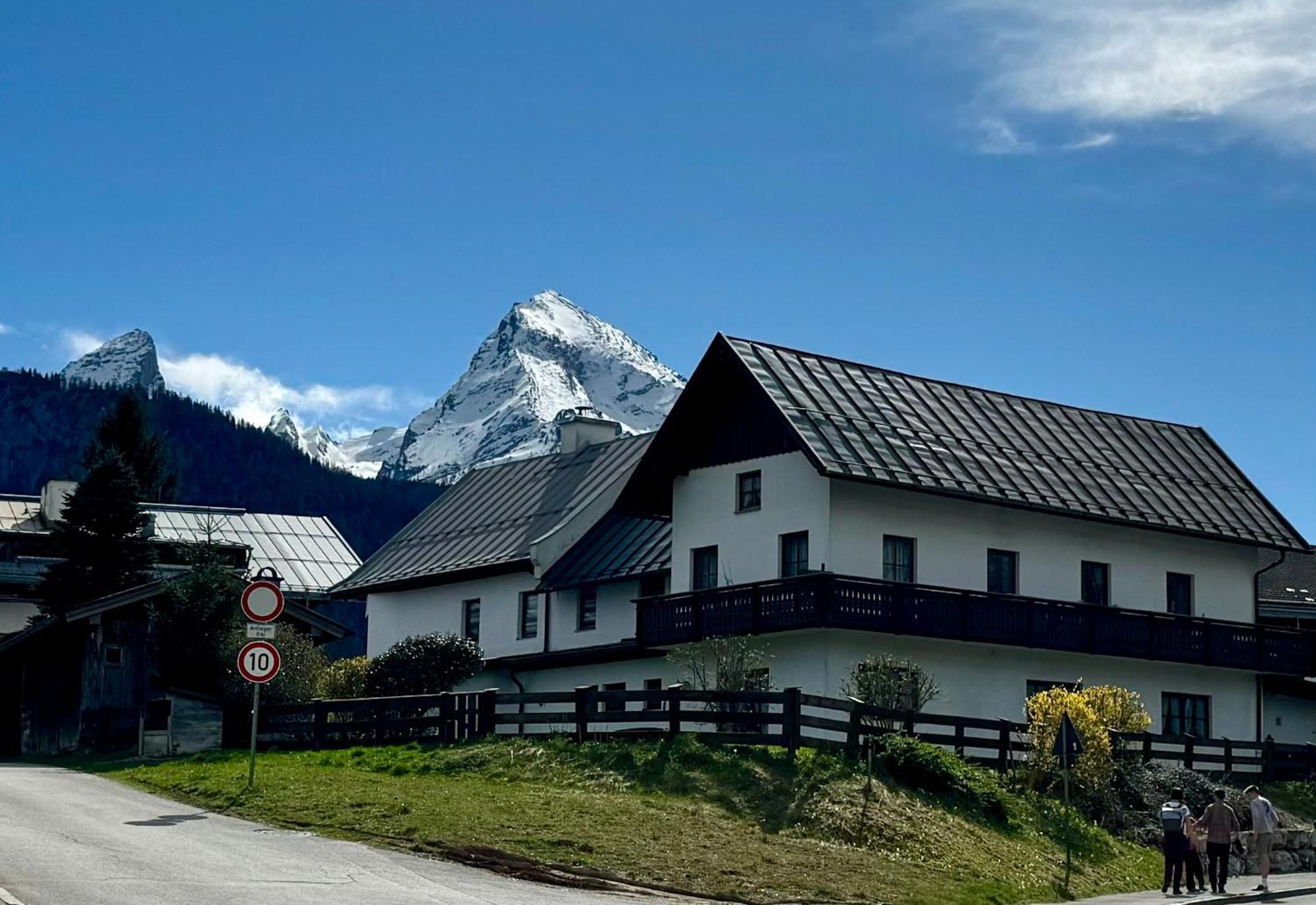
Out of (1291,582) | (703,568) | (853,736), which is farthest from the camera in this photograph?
(1291,582)

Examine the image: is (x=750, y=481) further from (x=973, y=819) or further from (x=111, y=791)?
(x=111, y=791)

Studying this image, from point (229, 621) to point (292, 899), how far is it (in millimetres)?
22283

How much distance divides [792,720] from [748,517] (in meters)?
12.3

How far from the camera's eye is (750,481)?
45.4 meters

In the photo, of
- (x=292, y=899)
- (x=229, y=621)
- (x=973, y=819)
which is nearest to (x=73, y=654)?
(x=229, y=621)

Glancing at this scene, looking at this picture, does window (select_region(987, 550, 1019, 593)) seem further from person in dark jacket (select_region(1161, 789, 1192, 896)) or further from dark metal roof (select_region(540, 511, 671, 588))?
person in dark jacket (select_region(1161, 789, 1192, 896))

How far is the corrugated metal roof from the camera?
249 ft

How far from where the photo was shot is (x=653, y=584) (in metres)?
Result: 50.6

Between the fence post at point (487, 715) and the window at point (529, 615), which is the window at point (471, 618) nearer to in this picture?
the window at point (529, 615)

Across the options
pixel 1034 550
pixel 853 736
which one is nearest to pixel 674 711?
pixel 853 736

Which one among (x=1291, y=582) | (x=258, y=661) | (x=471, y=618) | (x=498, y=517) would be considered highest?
(x=498, y=517)

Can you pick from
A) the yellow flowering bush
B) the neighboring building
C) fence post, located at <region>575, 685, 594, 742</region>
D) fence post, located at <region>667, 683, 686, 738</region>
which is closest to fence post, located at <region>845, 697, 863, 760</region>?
fence post, located at <region>667, 683, 686, 738</region>

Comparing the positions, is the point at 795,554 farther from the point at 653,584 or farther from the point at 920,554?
the point at 653,584

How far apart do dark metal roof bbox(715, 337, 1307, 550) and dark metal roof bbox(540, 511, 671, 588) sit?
22.5 ft
